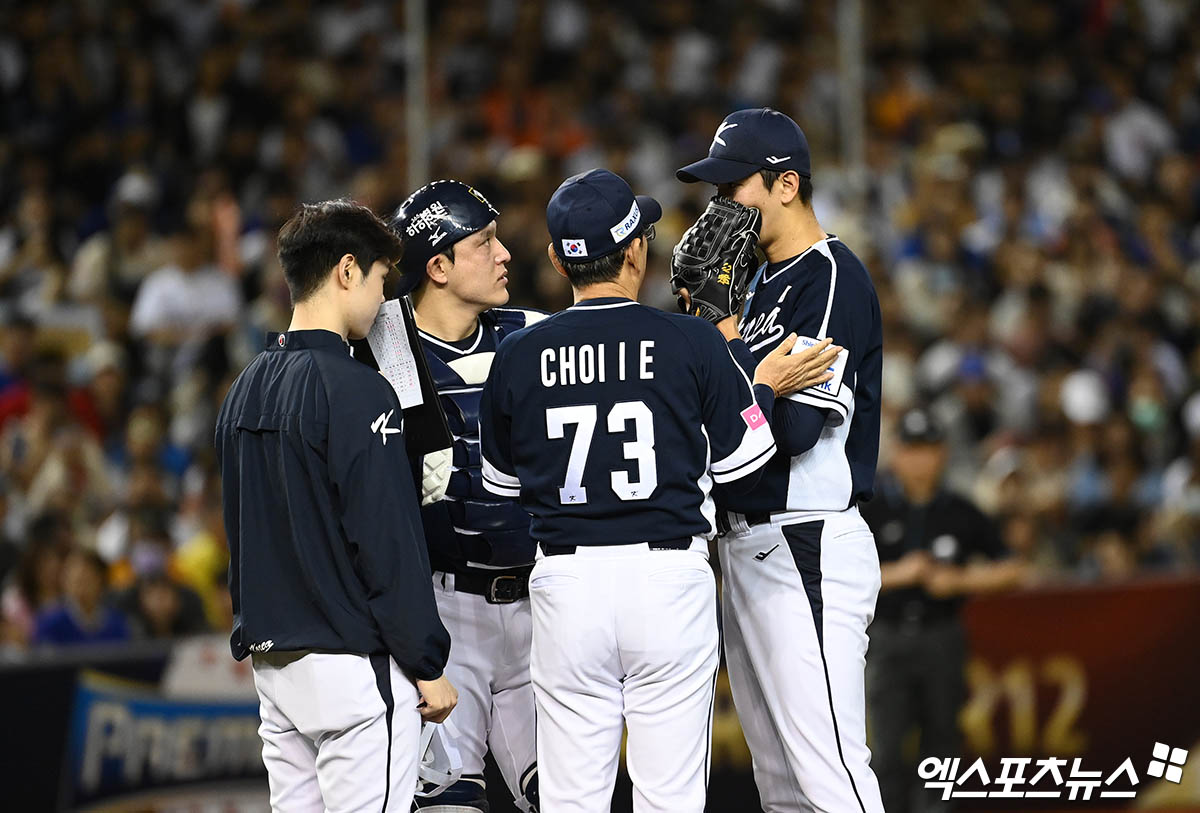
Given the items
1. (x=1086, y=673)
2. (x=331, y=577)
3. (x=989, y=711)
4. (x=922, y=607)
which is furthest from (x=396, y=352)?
(x=1086, y=673)

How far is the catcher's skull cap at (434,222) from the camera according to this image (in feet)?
15.1

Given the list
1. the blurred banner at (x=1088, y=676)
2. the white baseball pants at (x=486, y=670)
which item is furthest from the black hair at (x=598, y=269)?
the blurred banner at (x=1088, y=676)

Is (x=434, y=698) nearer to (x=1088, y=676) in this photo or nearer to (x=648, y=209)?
(x=648, y=209)

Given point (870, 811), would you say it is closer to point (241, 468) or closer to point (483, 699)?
point (483, 699)

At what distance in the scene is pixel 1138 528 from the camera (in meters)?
9.83

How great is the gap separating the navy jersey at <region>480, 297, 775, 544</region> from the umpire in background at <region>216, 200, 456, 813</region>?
361mm

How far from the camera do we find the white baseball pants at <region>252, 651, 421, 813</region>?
375 cm

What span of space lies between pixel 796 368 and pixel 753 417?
25cm

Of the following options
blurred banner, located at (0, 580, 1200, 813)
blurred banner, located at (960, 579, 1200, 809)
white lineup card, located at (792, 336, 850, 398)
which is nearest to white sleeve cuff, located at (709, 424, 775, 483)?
white lineup card, located at (792, 336, 850, 398)

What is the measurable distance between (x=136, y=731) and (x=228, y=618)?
1299mm

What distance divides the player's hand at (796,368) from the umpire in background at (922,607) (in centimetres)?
374

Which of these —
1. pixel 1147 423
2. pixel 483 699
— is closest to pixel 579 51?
pixel 1147 423

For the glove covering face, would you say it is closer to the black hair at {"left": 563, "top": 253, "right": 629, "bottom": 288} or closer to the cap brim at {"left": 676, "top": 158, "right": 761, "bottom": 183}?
the cap brim at {"left": 676, "top": 158, "right": 761, "bottom": 183}

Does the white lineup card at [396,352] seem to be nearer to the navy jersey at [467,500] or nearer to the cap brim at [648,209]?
the navy jersey at [467,500]
